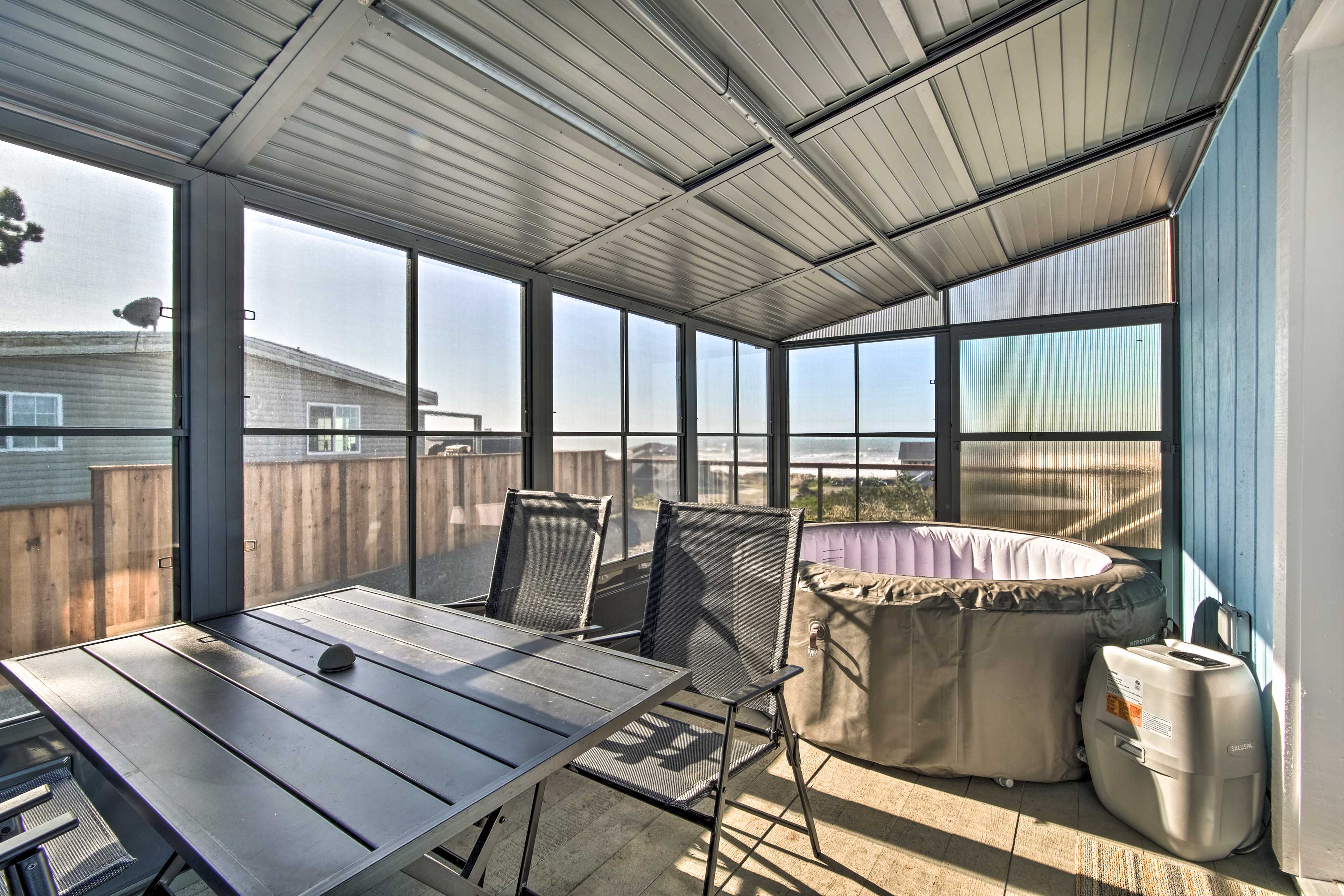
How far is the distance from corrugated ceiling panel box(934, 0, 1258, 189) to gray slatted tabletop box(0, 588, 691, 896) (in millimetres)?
2936

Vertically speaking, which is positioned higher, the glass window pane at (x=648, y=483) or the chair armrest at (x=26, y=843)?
the glass window pane at (x=648, y=483)

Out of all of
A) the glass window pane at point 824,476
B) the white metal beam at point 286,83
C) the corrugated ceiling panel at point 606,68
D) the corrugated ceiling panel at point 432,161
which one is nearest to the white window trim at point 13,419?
the white metal beam at point 286,83

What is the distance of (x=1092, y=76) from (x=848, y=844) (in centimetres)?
351

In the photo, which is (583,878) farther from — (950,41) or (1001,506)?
(1001,506)

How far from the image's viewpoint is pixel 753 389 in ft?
22.1

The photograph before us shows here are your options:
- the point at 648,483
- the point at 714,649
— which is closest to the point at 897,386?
the point at 648,483

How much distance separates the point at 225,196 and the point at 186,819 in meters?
2.51

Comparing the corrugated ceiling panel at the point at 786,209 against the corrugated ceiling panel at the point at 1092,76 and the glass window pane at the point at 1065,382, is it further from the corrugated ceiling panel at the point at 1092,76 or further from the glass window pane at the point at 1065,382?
the glass window pane at the point at 1065,382

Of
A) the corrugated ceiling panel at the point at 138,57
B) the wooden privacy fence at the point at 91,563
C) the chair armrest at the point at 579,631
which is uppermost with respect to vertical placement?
the corrugated ceiling panel at the point at 138,57

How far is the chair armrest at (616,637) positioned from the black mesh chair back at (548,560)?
5.0 inches

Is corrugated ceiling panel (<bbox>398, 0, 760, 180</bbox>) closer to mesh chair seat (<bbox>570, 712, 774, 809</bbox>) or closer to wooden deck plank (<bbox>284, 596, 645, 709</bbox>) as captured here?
wooden deck plank (<bbox>284, 596, 645, 709</bbox>)

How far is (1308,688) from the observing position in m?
1.92

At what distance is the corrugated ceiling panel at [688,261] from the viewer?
3791 millimetres

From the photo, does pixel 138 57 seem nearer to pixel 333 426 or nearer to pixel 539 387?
pixel 333 426
